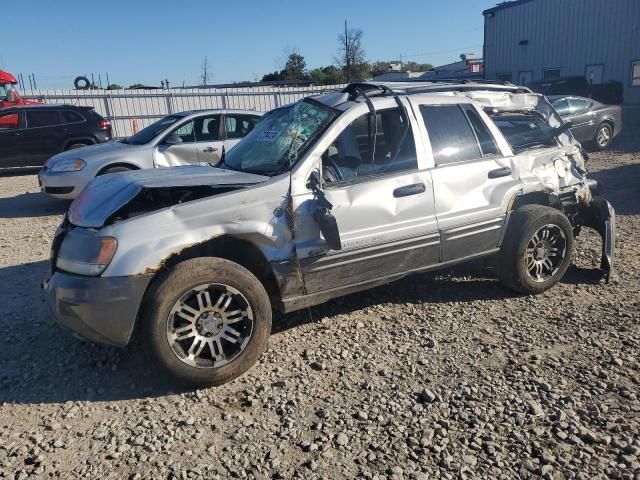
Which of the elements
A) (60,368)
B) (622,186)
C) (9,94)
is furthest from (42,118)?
(622,186)

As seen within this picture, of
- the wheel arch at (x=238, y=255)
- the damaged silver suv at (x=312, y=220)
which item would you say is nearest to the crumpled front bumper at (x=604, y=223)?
the damaged silver suv at (x=312, y=220)

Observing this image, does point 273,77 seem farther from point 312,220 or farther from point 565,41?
point 312,220

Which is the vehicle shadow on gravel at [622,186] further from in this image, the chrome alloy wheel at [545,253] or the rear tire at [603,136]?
the chrome alloy wheel at [545,253]

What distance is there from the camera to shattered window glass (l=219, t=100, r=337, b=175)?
3.89 meters

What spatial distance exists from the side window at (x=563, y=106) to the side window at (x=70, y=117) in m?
11.9

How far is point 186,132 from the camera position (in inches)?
339

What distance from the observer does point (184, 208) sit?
10.9 feet

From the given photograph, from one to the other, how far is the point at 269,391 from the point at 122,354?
1246 mm

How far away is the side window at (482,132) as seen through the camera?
444cm

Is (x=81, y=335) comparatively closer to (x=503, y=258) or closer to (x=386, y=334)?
(x=386, y=334)

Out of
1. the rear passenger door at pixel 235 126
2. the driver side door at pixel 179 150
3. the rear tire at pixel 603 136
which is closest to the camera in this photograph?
the driver side door at pixel 179 150

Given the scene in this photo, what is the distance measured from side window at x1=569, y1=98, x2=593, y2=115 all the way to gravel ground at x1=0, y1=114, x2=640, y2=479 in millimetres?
9658

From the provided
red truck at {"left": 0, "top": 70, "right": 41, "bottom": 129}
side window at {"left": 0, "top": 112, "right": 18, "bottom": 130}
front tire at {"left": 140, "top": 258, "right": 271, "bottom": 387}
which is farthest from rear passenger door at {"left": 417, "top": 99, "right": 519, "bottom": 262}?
red truck at {"left": 0, "top": 70, "right": 41, "bottom": 129}

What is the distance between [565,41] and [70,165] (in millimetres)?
26100
